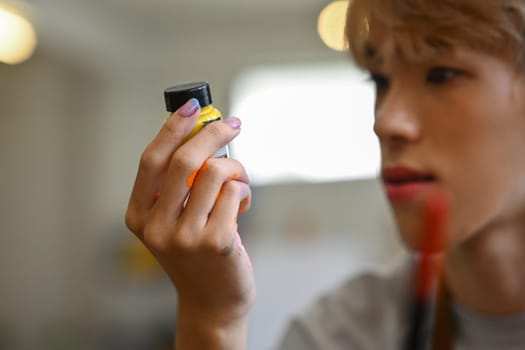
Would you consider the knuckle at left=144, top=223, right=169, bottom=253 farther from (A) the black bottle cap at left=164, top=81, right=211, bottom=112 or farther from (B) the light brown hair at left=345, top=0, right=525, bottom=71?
(B) the light brown hair at left=345, top=0, right=525, bottom=71

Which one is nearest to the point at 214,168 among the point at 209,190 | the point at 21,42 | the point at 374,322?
the point at 209,190

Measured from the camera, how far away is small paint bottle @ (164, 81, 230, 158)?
1.08ft

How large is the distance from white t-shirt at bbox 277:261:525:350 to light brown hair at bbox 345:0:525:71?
259mm

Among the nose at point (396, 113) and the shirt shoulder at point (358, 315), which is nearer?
the nose at point (396, 113)

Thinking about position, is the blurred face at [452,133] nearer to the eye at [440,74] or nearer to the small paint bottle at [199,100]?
the eye at [440,74]

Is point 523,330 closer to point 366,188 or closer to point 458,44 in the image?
point 458,44

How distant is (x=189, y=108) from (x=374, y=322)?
457 millimetres

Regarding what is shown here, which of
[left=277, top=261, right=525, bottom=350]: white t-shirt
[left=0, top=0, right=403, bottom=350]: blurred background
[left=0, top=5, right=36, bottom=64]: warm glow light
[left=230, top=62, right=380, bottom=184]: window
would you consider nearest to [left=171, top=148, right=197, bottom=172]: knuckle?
[left=277, top=261, right=525, bottom=350]: white t-shirt

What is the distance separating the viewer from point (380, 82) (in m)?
0.50

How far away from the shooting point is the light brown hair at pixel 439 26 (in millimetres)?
483

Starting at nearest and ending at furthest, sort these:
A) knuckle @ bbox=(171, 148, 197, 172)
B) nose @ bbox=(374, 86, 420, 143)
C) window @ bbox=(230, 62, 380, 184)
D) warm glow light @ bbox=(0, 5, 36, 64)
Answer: knuckle @ bbox=(171, 148, 197, 172) → nose @ bbox=(374, 86, 420, 143) → warm glow light @ bbox=(0, 5, 36, 64) → window @ bbox=(230, 62, 380, 184)

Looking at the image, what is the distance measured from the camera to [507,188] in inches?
21.6

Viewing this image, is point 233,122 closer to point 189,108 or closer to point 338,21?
point 189,108

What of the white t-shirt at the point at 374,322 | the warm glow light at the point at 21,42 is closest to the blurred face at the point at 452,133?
the white t-shirt at the point at 374,322
